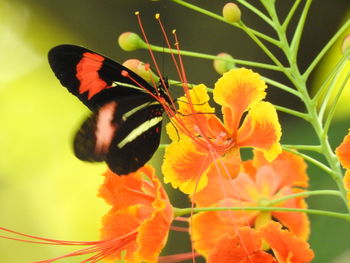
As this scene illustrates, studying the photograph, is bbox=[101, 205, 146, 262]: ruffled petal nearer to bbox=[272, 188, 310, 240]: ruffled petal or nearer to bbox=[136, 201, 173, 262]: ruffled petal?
bbox=[136, 201, 173, 262]: ruffled petal

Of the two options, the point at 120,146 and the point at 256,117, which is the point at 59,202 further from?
the point at 256,117

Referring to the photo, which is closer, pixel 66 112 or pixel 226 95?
pixel 226 95

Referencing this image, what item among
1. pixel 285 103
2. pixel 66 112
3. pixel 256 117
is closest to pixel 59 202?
pixel 66 112

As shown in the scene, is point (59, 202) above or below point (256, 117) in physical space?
below

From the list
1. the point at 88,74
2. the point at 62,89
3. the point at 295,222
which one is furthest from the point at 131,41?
the point at 62,89

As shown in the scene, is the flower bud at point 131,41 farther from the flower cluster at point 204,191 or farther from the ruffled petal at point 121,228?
the ruffled petal at point 121,228

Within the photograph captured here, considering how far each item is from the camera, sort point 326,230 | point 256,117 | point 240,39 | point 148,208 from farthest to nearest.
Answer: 1. point 240,39
2. point 326,230
3. point 148,208
4. point 256,117

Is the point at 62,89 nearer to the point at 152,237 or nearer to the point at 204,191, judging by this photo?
the point at 204,191

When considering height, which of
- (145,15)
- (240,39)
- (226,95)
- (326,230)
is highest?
(226,95)
